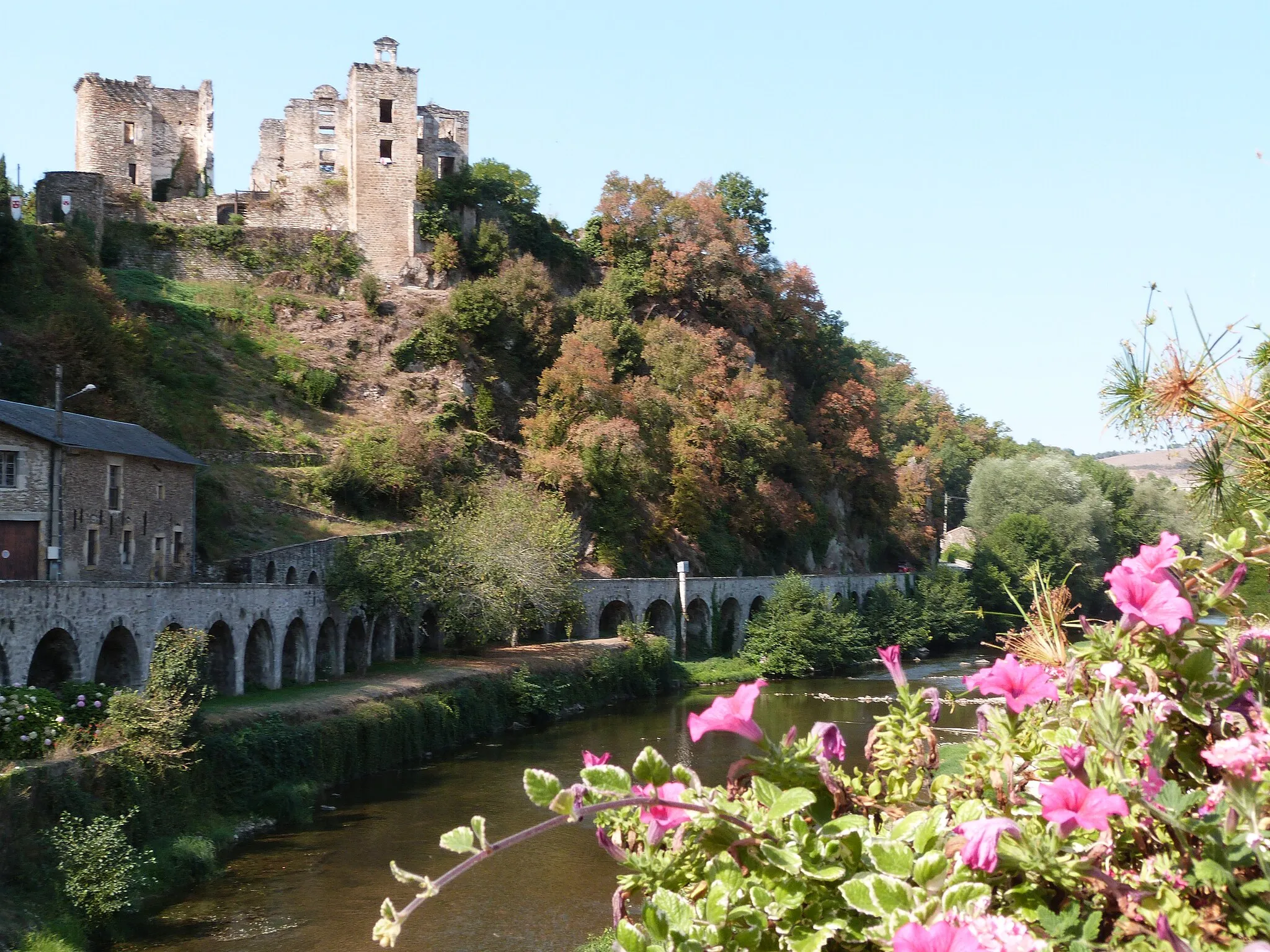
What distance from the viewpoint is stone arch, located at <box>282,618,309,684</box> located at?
1169 inches

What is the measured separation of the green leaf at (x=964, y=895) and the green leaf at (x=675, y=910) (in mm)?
597

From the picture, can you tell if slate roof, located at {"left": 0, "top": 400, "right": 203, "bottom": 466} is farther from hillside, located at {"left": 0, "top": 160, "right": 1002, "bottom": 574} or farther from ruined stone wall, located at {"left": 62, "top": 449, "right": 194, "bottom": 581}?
hillside, located at {"left": 0, "top": 160, "right": 1002, "bottom": 574}

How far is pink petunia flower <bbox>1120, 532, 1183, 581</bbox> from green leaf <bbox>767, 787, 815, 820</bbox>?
3.26ft

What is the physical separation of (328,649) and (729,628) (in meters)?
21.6

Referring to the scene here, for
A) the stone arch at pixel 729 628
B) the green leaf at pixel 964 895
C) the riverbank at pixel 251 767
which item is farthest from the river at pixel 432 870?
the stone arch at pixel 729 628

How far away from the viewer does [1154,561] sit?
325cm

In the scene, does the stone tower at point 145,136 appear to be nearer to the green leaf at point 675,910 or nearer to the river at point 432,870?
the river at point 432,870

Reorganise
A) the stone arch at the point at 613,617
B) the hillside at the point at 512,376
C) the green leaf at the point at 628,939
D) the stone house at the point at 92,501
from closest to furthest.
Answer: the green leaf at the point at 628,939 < the stone house at the point at 92,501 < the hillside at the point at 512,376 < the stone arch at the point at 613,617

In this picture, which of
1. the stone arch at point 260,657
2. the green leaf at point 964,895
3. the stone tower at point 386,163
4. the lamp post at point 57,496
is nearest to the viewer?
the green leaf at point 964,895

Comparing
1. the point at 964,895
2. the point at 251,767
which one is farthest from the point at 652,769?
the point at 251,767

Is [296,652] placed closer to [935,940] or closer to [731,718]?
[731,718]

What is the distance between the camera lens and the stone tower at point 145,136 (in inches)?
1989

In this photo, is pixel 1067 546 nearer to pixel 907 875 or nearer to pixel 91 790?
pixel 91 790

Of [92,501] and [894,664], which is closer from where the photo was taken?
[894,664]
